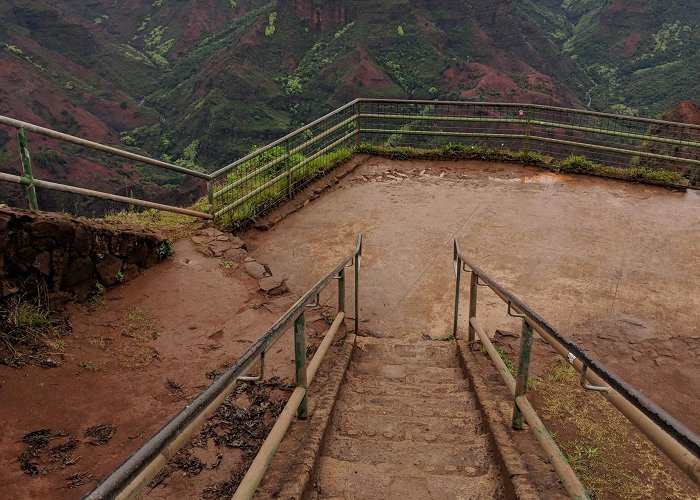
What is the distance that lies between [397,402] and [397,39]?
326 ft

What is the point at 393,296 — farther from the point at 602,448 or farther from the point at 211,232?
the point at 602,448

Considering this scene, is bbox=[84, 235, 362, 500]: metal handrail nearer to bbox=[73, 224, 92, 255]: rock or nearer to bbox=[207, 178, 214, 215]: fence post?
bbox=[73, 224, 92, 255]: rock

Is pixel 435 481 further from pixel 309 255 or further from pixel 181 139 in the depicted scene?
pixel 181 139

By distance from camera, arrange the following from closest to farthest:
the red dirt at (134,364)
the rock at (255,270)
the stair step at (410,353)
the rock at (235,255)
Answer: the red dirt at (134,364), the stair step at (410,353), the rock at (255,270), the rock at (235,255)

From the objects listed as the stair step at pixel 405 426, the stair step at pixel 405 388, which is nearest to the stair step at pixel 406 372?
the stair step at pixel 405 388

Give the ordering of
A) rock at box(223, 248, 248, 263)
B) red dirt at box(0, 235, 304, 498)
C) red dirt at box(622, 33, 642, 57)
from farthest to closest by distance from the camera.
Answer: red dirt at box(622, 33, 642, 57)
rock at box(223, 248, 248, 263)
red dirt at box(0, 235, 304, 498)

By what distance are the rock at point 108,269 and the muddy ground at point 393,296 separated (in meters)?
0.14

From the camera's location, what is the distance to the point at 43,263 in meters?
4.50

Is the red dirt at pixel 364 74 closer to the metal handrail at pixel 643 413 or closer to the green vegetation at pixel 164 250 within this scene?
the green vegetation at pixel 164 250

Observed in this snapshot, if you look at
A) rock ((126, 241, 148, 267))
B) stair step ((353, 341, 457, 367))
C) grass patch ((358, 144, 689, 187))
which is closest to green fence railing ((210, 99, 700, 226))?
grass patch ((358, 144, 689, 187))

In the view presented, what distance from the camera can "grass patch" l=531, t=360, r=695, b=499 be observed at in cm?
309

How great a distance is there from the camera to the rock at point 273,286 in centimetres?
579

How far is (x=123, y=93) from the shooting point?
10394 centimetres

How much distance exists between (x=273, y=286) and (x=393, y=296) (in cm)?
135
